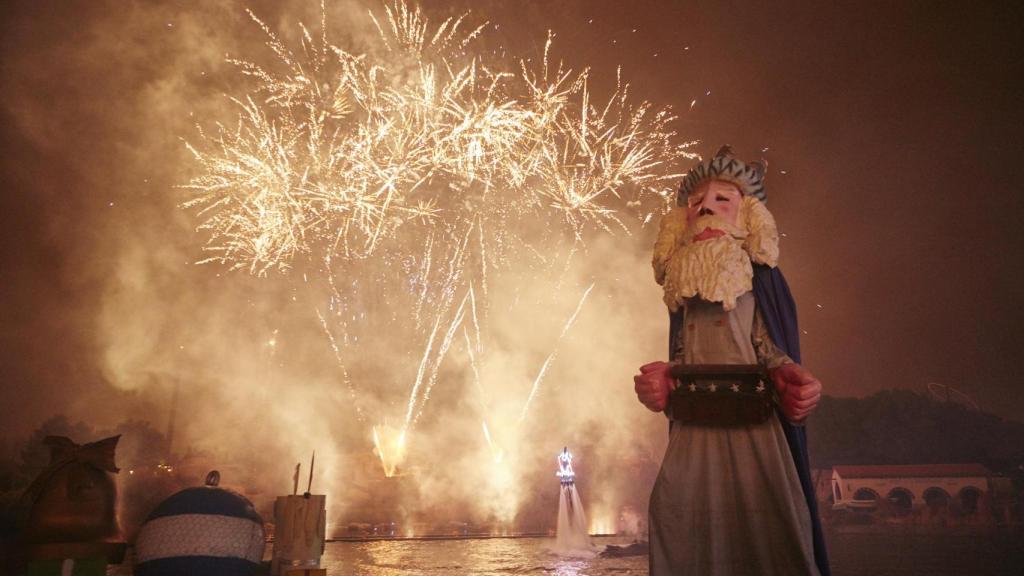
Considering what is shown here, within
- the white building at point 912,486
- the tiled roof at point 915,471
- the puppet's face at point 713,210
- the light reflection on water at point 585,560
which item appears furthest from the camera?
the tiled roof at point 915,471

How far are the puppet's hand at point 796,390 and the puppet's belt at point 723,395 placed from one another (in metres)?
0.09

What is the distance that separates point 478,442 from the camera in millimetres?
18203

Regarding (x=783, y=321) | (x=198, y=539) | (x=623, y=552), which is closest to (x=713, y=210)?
(x=783, y=321)

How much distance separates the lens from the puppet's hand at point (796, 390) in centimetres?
299

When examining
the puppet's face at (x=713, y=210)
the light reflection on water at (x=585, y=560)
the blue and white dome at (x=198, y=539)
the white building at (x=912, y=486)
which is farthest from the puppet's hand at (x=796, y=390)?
the white building at (x=912, y=486)

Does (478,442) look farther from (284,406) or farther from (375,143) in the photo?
(375,143)

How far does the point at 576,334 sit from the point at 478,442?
472cm

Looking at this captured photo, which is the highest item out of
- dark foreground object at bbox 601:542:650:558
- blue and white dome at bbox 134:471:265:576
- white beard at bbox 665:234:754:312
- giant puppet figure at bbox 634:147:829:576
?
white beard at bbox 665:234:754:312

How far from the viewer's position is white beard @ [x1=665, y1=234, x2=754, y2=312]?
11.2 feet

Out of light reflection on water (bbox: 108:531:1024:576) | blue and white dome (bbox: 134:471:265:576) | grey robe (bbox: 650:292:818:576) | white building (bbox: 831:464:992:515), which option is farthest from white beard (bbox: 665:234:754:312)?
white building (bbox: 831:464:992:515)

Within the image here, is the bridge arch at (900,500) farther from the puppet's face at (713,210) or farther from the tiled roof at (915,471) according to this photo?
the puppet's face at (713,210)

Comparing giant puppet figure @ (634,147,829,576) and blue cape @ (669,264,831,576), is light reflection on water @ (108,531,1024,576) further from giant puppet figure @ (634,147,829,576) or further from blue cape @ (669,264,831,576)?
blue cape @ (669,264,831,576)

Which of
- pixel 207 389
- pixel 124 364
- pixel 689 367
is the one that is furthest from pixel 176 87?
pixel 689 367

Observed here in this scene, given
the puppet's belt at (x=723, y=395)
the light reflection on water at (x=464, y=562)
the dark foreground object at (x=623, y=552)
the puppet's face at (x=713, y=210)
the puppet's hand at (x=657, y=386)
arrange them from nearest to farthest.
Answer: the puppet's belt at (x=723, y=395) < the puppet's hand at (x=657, y=386) < the puppet's face at (x=713, y=210) < the light reflection on water at (x=464, y=562) < the dark foreground object at (x=623, y=552)
